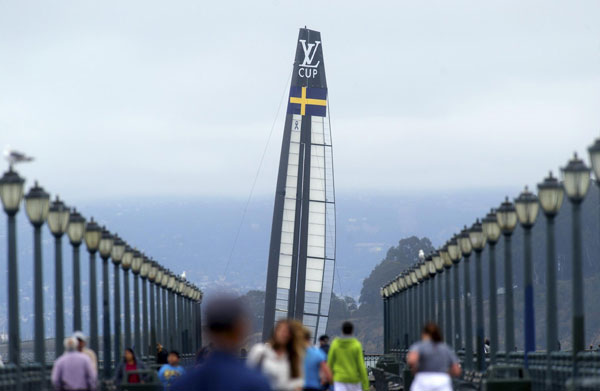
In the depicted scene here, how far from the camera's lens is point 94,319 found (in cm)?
4278

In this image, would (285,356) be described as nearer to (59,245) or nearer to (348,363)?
(348,363)

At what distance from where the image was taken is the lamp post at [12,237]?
2964 cm

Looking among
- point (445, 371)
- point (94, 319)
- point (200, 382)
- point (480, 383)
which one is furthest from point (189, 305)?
point (200, 382)

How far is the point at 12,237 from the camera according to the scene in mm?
29531

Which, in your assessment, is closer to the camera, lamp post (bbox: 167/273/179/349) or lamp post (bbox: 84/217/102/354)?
lamp post (bbox: 84/217/102/354)

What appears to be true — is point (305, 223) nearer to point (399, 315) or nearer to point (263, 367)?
point (399, 315)

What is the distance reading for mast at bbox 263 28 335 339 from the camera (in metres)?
106

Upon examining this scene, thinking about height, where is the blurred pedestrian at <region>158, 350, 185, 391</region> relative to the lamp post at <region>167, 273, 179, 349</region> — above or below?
below

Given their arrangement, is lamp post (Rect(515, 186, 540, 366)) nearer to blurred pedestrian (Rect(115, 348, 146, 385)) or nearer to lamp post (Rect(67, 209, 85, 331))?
blurred pedestrian (Rect(115, 348, 146, 385))

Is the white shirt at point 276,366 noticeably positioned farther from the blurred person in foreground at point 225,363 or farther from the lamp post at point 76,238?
the lamp post at point 76,238

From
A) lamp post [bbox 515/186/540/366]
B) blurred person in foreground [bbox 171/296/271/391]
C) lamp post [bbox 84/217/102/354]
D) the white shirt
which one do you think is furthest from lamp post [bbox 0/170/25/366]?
blurred person in foreground [bbox 171/296/271/391]

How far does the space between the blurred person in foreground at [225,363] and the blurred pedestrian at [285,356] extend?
14.0 feet

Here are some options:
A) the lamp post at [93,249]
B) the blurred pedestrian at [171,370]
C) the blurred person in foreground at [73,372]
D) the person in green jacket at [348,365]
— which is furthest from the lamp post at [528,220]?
the blurred person in foreground at [73,372]

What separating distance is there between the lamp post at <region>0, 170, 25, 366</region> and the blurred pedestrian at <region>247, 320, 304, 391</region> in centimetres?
1392
